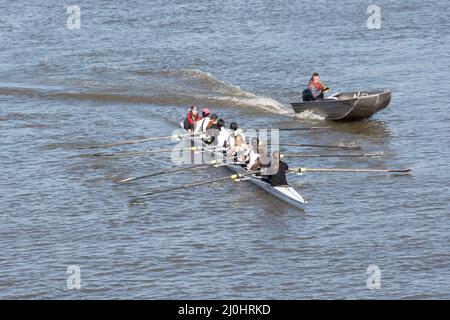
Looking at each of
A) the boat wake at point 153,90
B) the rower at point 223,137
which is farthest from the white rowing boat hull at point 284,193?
the boat wake at point 153,90

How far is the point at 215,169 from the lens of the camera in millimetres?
31500

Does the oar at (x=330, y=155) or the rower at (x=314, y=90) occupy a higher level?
the rower at (x=314, y=90)

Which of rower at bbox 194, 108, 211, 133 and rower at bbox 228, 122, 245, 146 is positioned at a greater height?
rower at bbox 194, 108, 211, 133

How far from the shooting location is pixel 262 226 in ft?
84.9

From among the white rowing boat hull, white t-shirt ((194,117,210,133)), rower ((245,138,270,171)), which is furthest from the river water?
white t-shirt ((194,117,210,133))

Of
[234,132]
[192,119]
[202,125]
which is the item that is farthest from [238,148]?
[192,119]

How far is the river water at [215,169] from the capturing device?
2311 cm

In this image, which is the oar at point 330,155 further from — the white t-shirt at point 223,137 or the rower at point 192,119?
the rower at point 192,119

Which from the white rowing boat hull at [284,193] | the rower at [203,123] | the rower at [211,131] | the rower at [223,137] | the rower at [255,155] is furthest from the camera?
the rower at [203,123]

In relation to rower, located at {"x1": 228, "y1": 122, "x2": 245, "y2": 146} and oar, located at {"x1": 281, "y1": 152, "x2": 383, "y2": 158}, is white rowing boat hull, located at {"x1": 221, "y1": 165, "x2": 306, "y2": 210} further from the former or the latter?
rower, located at {"x1": 228, "y1": 122, "x2": 245, "y2": 146}

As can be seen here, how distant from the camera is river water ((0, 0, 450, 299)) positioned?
23109 millimetres
